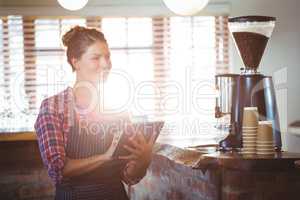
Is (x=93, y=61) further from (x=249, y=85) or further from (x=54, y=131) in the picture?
(x=249, y=85)

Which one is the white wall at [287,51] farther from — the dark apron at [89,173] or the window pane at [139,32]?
the dark apron at [89,173]

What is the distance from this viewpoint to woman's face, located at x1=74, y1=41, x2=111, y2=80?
1976mm

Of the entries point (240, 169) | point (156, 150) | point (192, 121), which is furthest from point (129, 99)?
point (240, 169)

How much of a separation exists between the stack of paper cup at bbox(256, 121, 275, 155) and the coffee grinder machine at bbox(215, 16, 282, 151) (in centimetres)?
18

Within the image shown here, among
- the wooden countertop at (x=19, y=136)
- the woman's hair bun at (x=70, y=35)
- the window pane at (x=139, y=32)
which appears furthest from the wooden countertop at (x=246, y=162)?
the window pane at (x=139, y=32)

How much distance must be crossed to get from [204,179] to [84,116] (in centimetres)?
51

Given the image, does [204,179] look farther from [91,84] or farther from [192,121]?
[192,121]

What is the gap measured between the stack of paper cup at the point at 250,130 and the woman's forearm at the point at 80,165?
1.76 feet

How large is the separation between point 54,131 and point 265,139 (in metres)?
0.76

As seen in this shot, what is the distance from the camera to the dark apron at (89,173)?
190cm

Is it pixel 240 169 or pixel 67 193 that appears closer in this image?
pixel 240 169

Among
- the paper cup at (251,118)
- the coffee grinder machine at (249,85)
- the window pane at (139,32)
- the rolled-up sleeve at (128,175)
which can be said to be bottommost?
the rolled-up sleeve at (128,175)

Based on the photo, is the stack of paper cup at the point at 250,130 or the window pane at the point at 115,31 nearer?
the stack of paper cup at the point at 250,130

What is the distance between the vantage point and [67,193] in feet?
6.26
